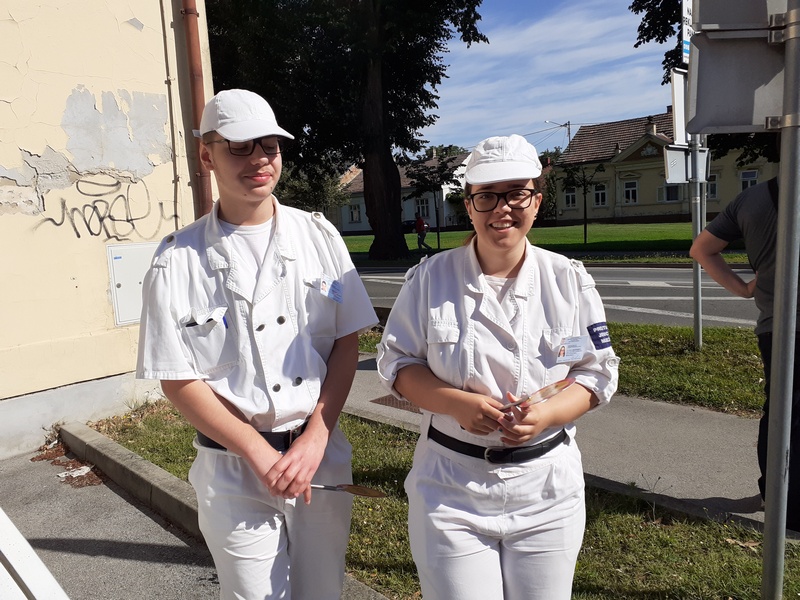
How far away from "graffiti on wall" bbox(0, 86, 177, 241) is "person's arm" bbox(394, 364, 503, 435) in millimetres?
4842

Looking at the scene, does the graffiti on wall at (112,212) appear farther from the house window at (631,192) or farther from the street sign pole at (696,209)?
the house window at (631,192)

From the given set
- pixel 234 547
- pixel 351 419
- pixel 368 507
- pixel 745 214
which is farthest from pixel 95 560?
pixel 745 214

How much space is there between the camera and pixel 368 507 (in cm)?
420

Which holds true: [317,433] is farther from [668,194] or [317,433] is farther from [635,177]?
[635,177]

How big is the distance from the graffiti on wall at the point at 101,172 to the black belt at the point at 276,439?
4484 mm

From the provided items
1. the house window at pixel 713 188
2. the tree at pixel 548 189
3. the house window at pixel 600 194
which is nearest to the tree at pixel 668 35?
the tree at pixel 548 189

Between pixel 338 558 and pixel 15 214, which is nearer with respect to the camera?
pixel 338 558

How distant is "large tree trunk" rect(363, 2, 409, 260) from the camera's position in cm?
2438

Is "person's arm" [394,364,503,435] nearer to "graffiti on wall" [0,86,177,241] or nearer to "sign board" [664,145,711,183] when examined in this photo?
"graffiti on wall" [0,86,177,241]

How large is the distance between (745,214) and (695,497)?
1.79 meters

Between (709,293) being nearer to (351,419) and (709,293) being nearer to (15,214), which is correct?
(351,419)

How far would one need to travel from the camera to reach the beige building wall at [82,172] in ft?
18.6

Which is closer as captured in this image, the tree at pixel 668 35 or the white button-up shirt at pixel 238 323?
the white button-up shirt at pixel 238 323

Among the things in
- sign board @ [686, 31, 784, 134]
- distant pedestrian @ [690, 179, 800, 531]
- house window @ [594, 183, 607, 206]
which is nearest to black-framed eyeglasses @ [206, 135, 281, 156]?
sign board @ [686, 31, 784, 134]
